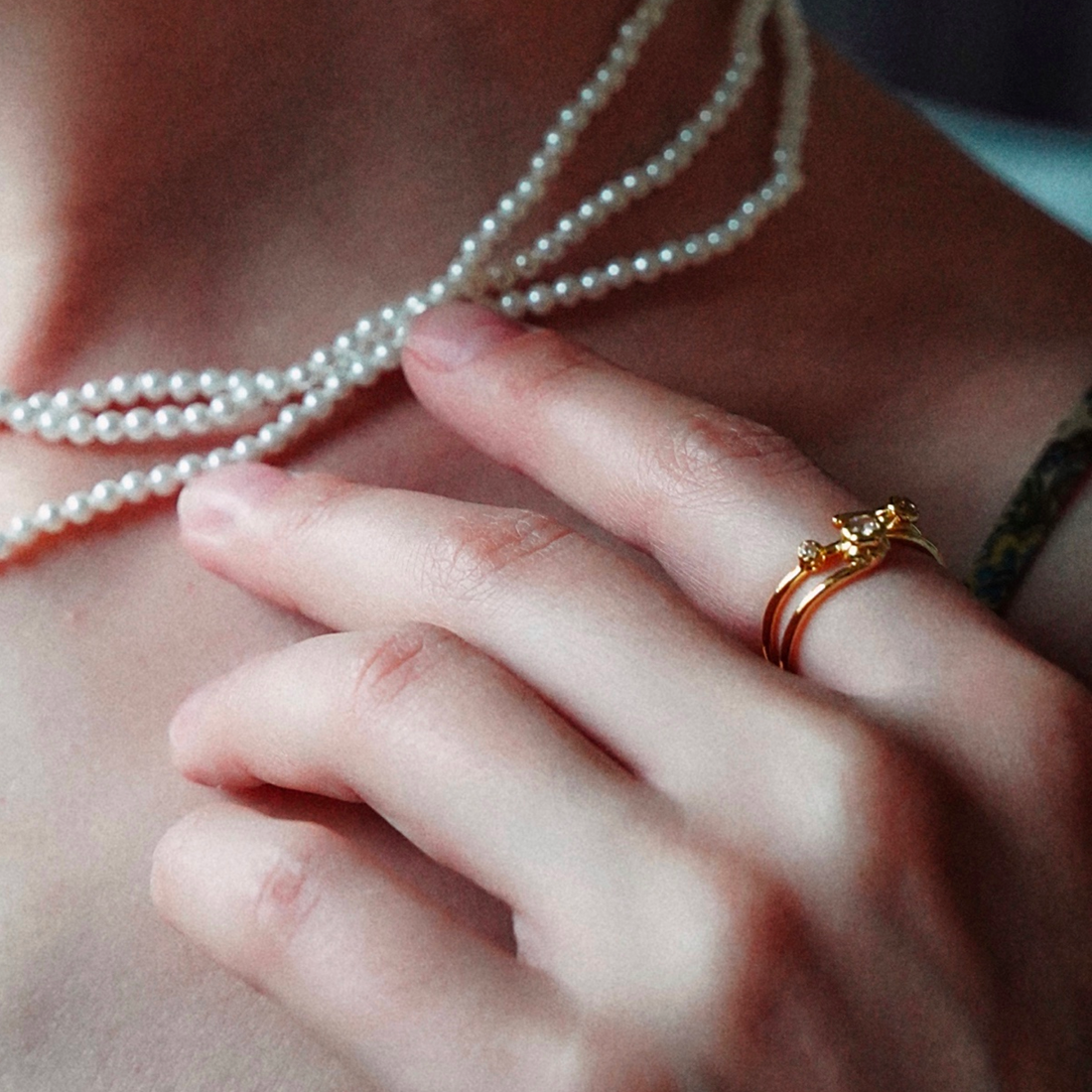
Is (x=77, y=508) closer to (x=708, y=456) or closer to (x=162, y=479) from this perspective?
(x=162, y=479)

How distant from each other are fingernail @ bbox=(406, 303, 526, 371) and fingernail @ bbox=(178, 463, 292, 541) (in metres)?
0.11

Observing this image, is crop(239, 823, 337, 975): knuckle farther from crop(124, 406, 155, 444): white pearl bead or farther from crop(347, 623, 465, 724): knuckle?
crop(124, 406, 155, 444): white pearl bead

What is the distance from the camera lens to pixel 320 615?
63 cm

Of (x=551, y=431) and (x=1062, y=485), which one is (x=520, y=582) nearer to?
(x=551, y=431)

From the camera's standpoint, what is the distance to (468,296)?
2.48 ft

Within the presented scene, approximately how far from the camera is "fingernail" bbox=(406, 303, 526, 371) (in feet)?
A: 2.29

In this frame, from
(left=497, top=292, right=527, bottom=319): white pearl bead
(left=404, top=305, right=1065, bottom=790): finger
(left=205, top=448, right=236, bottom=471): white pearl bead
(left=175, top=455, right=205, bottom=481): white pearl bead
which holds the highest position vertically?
(left=497, top=292, right=527, bottom=319): white pearl bead

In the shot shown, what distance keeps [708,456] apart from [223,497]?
0.87ft

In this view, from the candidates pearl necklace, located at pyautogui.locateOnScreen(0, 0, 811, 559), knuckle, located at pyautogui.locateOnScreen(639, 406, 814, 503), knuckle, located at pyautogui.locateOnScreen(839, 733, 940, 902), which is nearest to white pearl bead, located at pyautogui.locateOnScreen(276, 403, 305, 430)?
pearl necklace, located at pyautogui.locateOnScreen(0, 0, 811, 559)

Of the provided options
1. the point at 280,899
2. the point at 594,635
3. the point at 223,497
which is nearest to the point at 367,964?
the point at 280,899

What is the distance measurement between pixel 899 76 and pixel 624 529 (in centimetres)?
93

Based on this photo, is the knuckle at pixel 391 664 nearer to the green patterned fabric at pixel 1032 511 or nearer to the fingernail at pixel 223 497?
the fingernail at pixel 223 497

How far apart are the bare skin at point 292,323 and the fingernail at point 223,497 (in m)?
0.03

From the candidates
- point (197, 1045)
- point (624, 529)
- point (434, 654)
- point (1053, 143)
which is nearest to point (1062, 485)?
point (624, 529)
